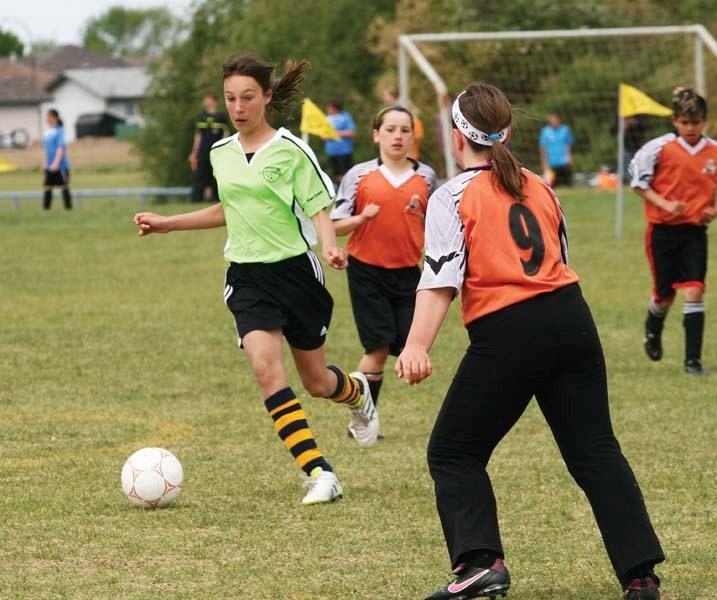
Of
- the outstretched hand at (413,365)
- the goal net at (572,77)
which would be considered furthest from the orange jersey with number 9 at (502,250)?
the goal net at (572,77)

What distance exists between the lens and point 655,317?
35.1 ft

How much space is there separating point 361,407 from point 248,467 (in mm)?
656

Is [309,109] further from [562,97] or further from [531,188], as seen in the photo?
[531,188]

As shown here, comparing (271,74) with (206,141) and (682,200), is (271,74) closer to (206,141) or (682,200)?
(682,200)

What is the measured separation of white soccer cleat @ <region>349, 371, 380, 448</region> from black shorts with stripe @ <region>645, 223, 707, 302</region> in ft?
11.8

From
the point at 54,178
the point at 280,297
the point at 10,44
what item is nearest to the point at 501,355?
the point at 280,297

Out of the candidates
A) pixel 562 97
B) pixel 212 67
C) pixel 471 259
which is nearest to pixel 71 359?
pixel 471 259

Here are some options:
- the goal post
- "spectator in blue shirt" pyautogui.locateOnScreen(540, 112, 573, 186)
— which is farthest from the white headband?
"spectator in blue shirt" pyautogui.locateOnScreen(540, 112, 573, 186)

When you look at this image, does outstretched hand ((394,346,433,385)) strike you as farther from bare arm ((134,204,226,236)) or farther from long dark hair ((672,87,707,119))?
long dark hair ((672,87,707,119))

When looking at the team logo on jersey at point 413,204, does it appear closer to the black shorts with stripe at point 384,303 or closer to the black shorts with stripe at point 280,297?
the black shorts with stripe at point 384,303

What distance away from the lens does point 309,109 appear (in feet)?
67.3

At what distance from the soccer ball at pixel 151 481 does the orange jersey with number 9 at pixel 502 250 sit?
7.08 feet

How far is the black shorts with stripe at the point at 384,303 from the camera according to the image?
8141 mm

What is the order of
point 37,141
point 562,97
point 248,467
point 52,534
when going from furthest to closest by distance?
1. point 37,141
2. point 562,97
3. point 248,467
4. point 52,534
